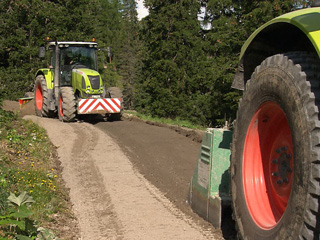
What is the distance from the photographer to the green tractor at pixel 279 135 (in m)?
2.48

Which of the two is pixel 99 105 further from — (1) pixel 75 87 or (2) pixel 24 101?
(2) pixel 24 101

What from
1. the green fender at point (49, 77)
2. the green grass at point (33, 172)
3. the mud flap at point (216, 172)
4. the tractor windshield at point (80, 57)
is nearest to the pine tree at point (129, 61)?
the green fender at point (49, 77)

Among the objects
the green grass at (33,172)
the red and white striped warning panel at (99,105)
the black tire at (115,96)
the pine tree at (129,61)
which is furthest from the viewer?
the pine tree at (129,61)

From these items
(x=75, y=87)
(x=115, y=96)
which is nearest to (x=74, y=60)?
(x=75, y=87)

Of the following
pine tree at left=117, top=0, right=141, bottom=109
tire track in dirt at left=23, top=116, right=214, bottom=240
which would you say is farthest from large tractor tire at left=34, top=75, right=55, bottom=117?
pine tree at left=117, top=0, right=141, bottom=109

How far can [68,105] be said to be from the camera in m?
14.7

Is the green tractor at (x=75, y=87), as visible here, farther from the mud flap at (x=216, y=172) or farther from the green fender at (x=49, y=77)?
the mud flap at (x=216, y=172)

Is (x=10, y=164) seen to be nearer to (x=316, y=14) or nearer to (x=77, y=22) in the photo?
(x=316, y=14)

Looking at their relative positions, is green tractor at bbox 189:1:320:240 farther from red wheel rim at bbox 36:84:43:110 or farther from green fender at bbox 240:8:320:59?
red wheel rim at bbox 36:84:43:110

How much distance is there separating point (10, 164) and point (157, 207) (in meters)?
3.03

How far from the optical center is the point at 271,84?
2.99m

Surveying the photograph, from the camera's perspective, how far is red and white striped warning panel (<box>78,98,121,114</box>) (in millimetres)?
14617

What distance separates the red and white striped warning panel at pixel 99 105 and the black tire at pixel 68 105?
1.15 feet

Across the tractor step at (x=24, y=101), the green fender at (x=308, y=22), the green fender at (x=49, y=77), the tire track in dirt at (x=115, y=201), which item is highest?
the green fender at (x=308, y=22)
